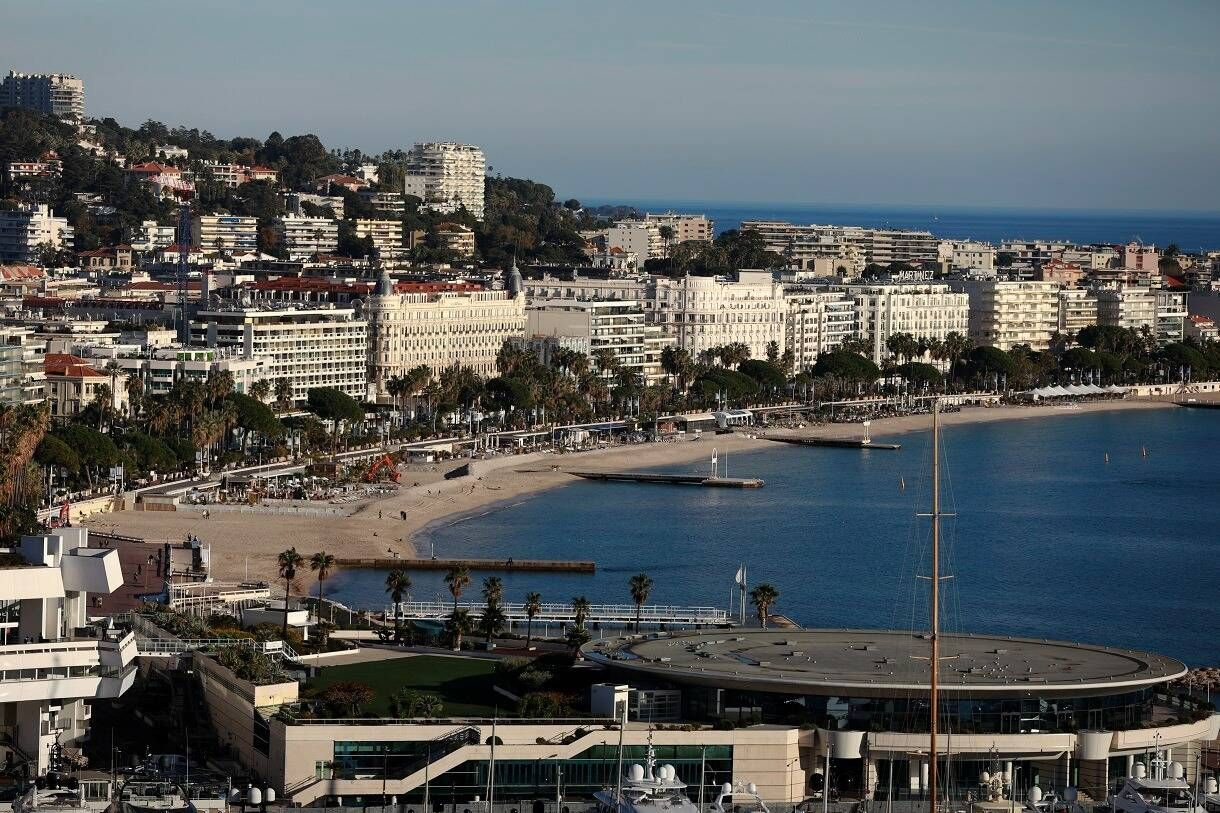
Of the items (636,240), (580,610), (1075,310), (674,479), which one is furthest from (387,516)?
(636,240)

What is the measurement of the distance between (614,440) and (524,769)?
61.0m

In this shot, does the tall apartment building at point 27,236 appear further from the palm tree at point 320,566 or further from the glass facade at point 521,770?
the glass facade at point 521,770

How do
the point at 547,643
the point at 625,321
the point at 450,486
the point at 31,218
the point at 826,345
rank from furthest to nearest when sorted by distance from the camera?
the point at 31,218 < the point at 826,345 < the point at 625,321 < the point at 450,486 < the point at 547,643

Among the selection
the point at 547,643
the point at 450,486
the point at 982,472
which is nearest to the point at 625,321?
the point at 982,472

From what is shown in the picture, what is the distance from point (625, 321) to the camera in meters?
108

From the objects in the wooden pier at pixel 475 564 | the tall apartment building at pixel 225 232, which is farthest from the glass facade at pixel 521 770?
the tall apartment building at pixel 225 232

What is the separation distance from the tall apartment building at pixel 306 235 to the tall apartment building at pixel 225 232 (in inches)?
62.0

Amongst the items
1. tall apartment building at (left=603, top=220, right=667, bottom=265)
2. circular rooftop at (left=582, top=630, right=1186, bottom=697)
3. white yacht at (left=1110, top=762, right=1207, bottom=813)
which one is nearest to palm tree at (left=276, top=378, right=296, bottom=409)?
circular rooftop at (left=582, top=630, right=1186, bottom=697)

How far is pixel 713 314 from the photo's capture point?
116 meters

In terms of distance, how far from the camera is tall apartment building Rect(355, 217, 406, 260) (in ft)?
475

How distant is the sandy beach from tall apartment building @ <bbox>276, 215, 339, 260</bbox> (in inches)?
2001

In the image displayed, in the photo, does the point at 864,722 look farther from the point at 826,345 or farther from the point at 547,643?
the point at 826,345

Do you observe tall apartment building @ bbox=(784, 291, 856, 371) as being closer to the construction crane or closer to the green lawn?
the construction crane

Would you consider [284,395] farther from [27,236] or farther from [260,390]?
[27,236]
